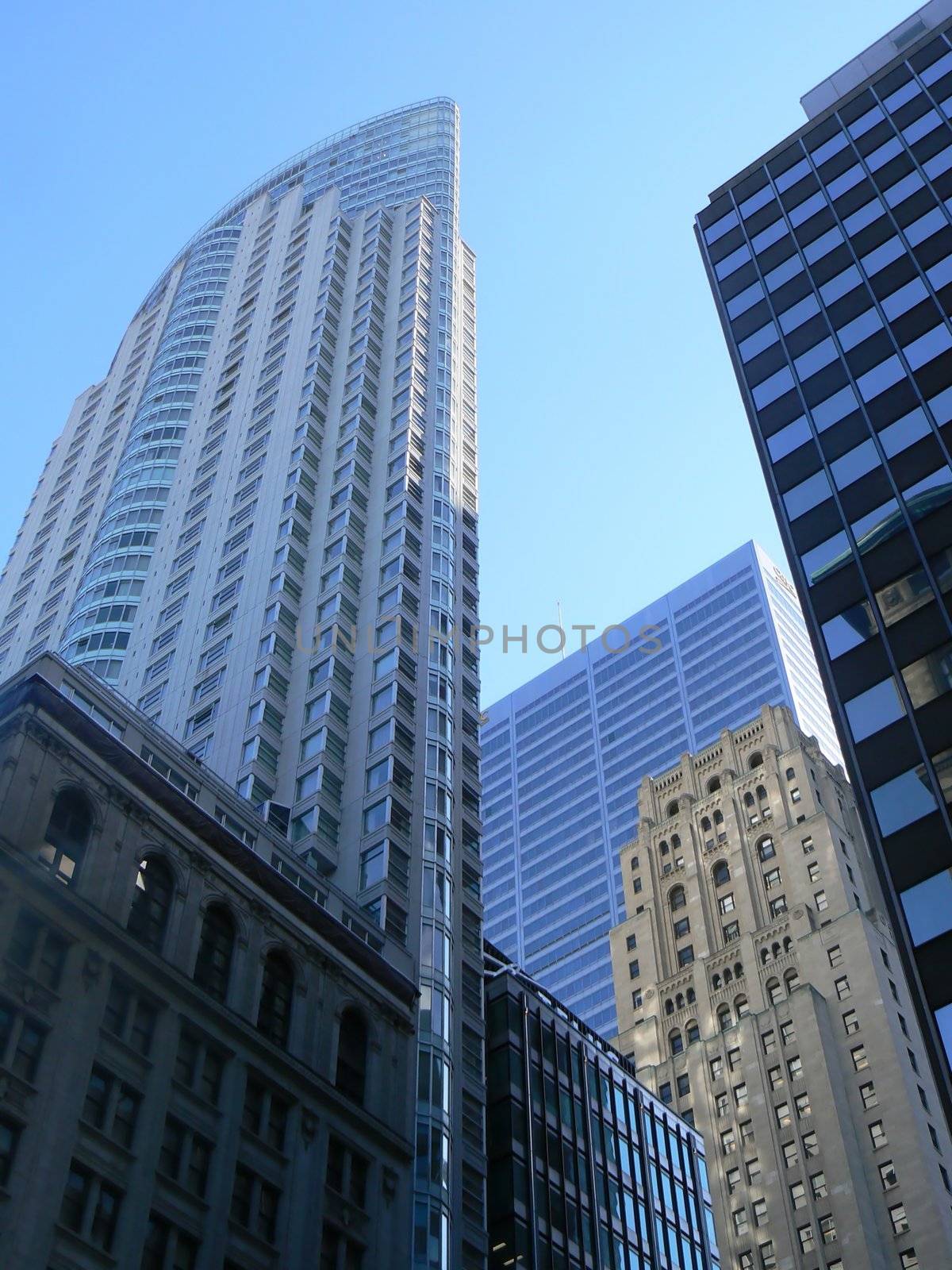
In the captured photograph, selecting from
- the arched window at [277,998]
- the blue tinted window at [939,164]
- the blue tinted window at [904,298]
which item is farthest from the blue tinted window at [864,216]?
the arched window at [277,998]

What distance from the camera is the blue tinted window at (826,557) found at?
157 ft

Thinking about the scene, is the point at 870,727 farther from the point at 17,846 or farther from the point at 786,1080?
the point at 786,1080

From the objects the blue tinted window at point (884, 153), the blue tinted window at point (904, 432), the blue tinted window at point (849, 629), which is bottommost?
the blue tinted window at point (849, 629)

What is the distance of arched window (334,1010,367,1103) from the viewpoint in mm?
54594

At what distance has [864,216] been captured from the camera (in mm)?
61625

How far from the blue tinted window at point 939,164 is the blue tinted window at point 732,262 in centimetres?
837

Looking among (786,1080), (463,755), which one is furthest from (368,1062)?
(786,1080)

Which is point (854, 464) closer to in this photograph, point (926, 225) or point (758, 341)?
point (758, 341)

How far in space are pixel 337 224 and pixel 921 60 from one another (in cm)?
6168

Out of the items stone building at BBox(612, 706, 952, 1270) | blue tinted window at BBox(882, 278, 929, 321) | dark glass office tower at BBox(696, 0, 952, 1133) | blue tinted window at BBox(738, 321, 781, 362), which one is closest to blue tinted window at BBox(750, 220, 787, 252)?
dark glass office tower at BBox(696, 0, 952, 1133)

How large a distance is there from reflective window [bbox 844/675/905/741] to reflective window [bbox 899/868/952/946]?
5722 millimetres

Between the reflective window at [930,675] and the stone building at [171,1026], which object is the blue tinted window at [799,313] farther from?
A: the stone building at [171,1026]

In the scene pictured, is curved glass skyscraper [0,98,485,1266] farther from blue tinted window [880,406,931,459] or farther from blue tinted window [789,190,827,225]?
blue tinted window [789,190,827,225]

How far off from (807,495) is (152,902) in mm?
26428
